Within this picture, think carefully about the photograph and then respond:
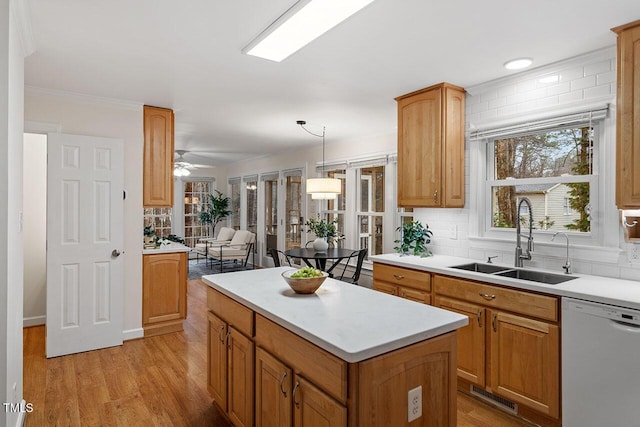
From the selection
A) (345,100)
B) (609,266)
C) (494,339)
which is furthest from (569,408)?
(345,100)

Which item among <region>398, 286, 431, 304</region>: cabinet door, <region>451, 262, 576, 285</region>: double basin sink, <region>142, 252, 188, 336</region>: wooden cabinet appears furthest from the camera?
<region>142, 252, 188, 336</region>: wooden cabinet

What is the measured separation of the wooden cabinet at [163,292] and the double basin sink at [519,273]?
2854 mm

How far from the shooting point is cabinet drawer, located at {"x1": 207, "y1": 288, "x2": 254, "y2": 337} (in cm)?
201

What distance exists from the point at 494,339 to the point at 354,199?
3.39 m

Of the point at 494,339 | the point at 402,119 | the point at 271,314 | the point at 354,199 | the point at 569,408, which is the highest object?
the point at 402,119

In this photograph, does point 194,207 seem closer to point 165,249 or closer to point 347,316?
point 165,249

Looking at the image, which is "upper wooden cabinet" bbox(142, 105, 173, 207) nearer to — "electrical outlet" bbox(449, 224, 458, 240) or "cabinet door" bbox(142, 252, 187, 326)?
"cabinet door" bbox(142, 252, 187, 326)

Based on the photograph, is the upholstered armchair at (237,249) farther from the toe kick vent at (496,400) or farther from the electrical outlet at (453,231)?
the toe kick vent at (496,400)

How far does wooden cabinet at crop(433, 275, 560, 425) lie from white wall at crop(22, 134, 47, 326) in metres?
4.49

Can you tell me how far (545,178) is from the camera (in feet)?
9.78

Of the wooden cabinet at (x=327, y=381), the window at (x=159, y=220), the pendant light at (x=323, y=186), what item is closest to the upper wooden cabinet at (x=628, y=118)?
the wooden cabinet at (x=327, y=381)

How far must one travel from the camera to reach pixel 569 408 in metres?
2.25

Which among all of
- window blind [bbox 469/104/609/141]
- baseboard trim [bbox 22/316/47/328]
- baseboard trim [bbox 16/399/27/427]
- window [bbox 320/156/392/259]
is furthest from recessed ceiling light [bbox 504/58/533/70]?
baseboard trim [bbox 22/316/47/328]

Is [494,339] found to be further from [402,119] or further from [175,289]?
[175,289]
